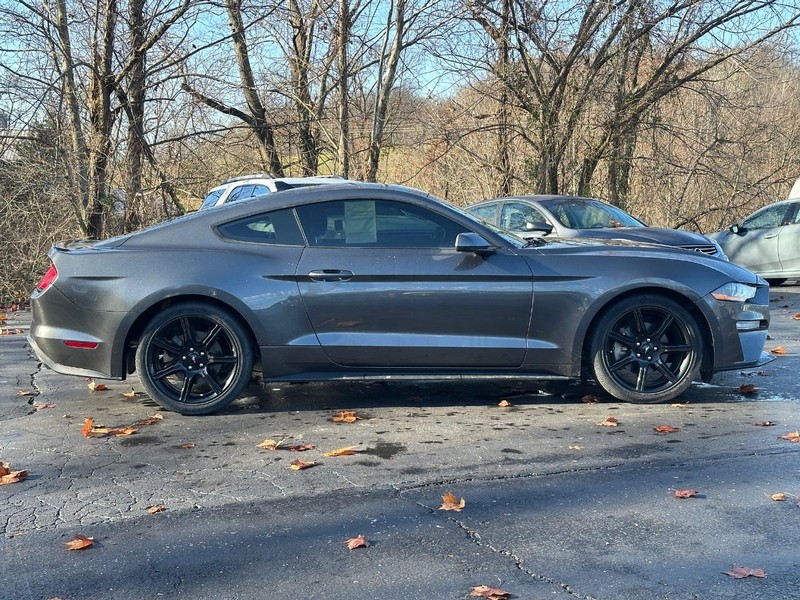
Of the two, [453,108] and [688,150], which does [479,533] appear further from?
[688,150]

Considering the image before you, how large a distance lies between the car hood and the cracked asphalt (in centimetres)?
439

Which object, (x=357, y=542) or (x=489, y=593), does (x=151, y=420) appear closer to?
(x=357, y=542)

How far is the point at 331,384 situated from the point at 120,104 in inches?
421

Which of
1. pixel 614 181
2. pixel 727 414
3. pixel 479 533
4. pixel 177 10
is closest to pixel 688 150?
pixel 614 181

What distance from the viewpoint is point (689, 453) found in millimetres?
4672

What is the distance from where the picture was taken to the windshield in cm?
1116

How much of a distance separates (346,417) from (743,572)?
293 cm

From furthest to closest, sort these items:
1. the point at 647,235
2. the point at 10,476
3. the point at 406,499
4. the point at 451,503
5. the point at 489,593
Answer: the point at 647,235 → the point at 10,476 → the point at 406,499 → the point at 451,503 → the point at 489,593

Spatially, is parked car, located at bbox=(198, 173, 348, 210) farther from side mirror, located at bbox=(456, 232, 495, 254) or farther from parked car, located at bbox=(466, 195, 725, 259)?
side mirror, located at bbox=(456, 232, 495, 254)

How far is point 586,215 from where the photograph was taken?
1138cm

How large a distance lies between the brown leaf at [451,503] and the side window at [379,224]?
2.21 metres

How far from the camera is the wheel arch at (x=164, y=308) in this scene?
5.49 meters

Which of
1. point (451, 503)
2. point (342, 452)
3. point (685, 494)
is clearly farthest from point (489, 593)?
point (342, 452)

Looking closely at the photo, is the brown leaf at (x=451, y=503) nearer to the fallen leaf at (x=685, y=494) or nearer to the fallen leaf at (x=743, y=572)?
the fallen leaf at (x=685, y=494)
